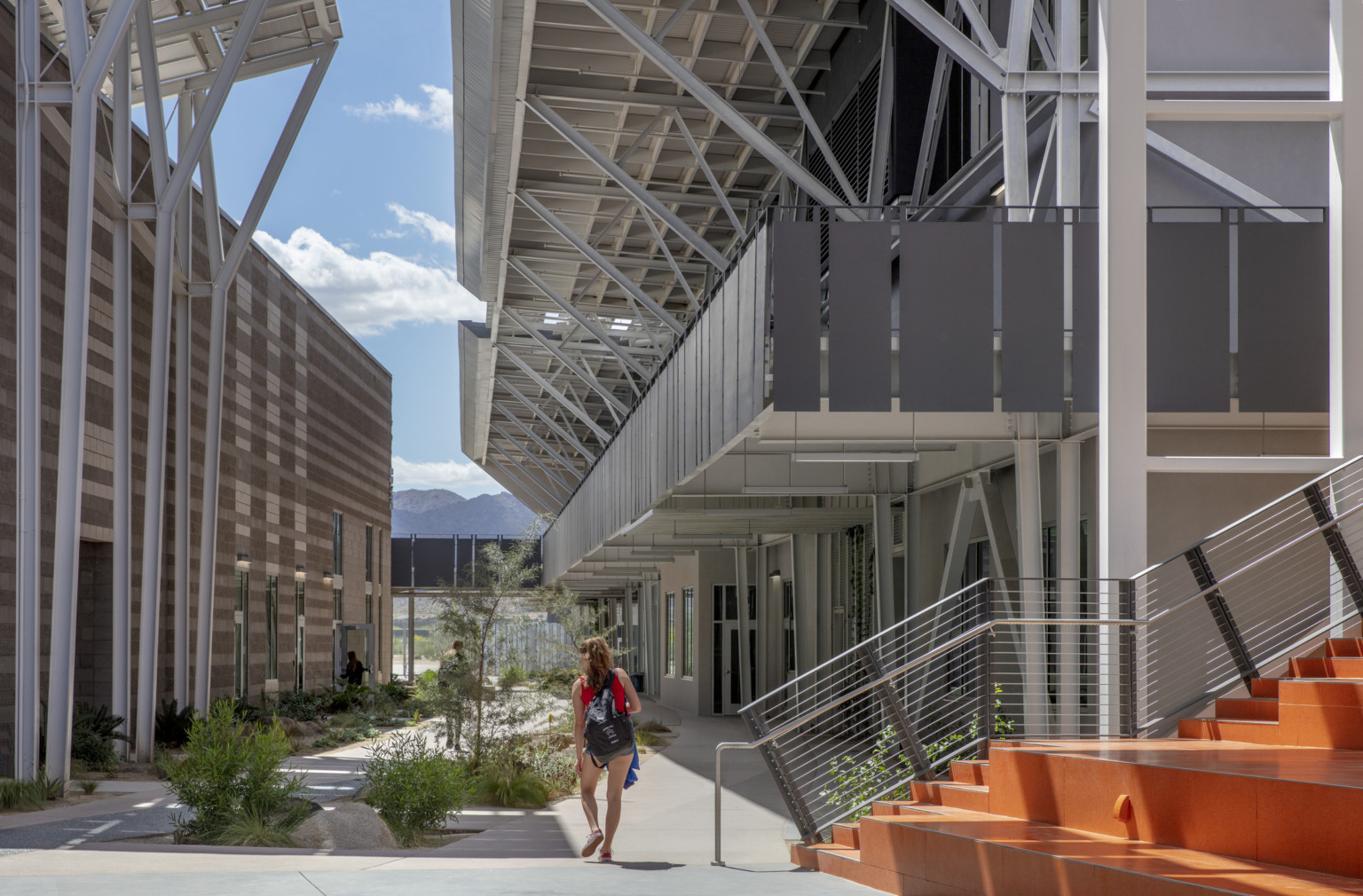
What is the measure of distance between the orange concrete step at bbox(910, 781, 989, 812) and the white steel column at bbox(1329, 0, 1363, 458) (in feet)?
13.1

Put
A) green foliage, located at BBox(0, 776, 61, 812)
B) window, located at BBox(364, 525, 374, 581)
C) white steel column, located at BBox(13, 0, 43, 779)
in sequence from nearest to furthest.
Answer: green foliage, located at BBox(0, 776, 61, 812)
white steel column, located at BBox(13, 0, 43, 779)
window, located at BBox(364, 525, 374, 581)

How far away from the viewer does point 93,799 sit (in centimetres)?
1498

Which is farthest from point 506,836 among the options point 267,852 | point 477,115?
point 477,115

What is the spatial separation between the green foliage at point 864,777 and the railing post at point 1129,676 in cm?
155

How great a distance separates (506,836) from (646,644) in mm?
36666

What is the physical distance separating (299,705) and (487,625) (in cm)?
1525

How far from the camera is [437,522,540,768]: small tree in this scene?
17047 millimetres

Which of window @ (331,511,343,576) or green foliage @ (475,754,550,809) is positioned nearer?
green foliage @ (475,754,550,809)

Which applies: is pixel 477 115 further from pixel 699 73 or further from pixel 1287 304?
pixel 1287 304

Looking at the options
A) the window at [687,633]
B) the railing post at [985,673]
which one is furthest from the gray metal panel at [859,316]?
the window at [687,633]

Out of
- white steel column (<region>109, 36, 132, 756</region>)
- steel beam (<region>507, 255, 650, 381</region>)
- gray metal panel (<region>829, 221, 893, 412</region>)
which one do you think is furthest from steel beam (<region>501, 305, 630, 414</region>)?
gray metal panel (<region>829, 221, 893, 412</region>)

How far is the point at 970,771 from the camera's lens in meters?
9.04

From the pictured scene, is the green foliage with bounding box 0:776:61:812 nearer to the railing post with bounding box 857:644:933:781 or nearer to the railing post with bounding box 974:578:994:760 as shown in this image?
the railing post with bounding box 857:644:933:781

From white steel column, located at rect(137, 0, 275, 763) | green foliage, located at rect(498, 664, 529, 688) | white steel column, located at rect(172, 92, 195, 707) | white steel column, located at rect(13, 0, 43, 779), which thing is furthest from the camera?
white steel column, located at rect(172, 92, 195, 707)
